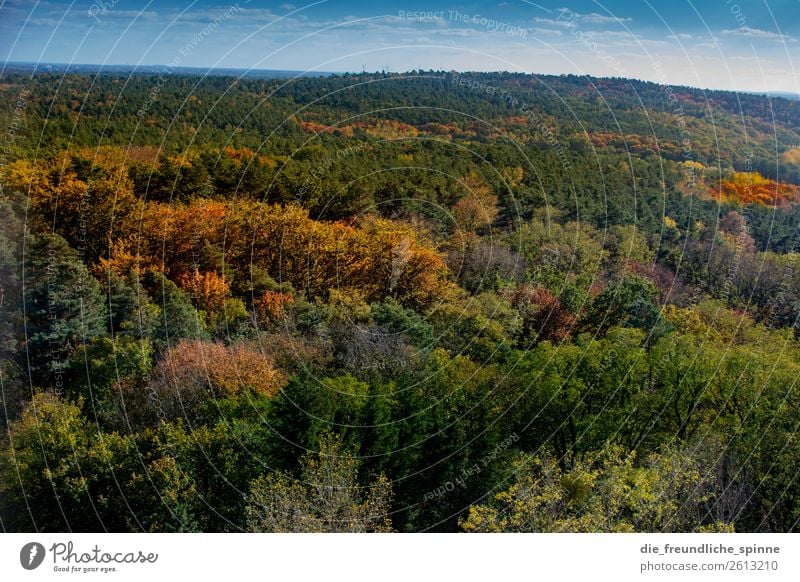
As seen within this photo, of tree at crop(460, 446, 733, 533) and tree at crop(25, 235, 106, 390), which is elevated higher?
tree at crop(25, 235, 106, 390)

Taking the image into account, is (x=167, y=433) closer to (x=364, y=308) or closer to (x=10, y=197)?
(x=364, y=308)

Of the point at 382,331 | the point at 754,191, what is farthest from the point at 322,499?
the point at 754,191

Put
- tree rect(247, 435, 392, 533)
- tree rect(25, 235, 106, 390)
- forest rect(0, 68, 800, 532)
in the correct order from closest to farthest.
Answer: tree rect(247, 435, 392, 533) → forest rect(0, 68, 800, 532) → tree rect(25, 235, 106, 390)

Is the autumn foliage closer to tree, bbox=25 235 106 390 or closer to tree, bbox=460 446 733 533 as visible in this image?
tree, bbox=460 446 733 533

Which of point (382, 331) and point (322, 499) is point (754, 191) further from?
point (322, 499)

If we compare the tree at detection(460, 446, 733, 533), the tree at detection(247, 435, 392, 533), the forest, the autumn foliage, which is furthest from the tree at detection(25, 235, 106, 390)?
the autumn foliage
